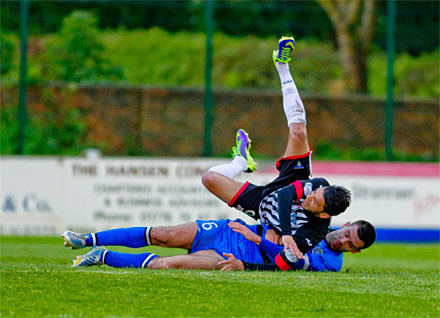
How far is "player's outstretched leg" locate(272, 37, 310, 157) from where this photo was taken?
877cm

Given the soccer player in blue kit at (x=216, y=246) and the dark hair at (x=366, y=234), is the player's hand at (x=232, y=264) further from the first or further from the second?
the dark hair at (x=366, y=234)

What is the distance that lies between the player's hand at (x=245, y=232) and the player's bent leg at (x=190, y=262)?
31 centimetres

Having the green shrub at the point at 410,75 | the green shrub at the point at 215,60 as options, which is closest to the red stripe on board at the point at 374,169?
the green shrub at the point at 410,75

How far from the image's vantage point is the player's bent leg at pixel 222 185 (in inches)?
344

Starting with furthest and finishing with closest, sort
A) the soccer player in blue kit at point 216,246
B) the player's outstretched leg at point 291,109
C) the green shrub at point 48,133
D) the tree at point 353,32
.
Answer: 1. the tree at point 353,32
2. the green shrub at point 48,133
3. the player's outstretched leg at point 291,109
4. the soccer player in blue kit at point 216,246

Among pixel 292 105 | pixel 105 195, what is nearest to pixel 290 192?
pixel 292 105

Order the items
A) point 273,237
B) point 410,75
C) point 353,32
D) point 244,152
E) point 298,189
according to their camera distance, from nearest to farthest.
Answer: point 298,189 → point 273,237 → point 244,152 → point 353,32 → point 410,75

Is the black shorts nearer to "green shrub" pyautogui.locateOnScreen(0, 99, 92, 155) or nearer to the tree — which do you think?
"green shrub" pyautogui.locateOnScreen(0, 99, 92, 155)

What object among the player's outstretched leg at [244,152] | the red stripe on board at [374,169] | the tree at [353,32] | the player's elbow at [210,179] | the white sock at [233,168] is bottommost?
the red stripe on board at [374,169]

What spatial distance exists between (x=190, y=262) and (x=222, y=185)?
0.98m

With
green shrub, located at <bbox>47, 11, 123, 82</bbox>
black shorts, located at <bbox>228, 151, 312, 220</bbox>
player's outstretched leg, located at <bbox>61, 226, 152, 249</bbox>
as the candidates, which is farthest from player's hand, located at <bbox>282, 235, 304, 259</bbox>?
green shrub, located at <bbox>47, 11, 123, 82</bbox>

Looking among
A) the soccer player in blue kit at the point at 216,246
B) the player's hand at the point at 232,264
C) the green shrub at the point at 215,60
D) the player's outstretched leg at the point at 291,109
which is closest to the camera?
the player's hand at the point at 232,264

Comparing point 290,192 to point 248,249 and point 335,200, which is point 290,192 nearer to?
point 335,200

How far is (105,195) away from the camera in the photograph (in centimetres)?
1605
